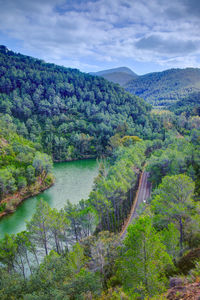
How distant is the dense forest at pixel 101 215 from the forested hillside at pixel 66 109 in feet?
2.23

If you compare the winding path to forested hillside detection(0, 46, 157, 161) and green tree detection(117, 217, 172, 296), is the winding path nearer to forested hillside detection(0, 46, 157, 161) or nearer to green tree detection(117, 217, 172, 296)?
green tree detection(117, 217, 172, 296)

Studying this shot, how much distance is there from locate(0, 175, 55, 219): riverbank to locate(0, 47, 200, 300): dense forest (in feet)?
3.62

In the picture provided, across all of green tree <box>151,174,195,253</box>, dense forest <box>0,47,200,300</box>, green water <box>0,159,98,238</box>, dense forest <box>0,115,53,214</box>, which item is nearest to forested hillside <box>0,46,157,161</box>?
dense forest <box>0,47,200,300</box>

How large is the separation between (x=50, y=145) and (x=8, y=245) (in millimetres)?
74226

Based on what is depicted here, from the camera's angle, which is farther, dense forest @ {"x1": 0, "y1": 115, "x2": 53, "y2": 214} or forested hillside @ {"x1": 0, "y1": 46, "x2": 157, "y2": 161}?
forested hillside @ {"x1": 0, "y1": 46, "x2": 157, "y2": 161}

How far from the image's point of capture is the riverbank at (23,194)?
44.5 metres

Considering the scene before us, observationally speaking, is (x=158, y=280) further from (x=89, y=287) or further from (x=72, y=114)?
(x=72, y=114)

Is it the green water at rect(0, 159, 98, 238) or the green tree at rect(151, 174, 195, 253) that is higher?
the green tree at rect(151, 174, 195, 253)

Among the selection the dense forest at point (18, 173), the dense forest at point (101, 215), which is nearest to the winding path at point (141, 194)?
the dense forest at point (101, 215)

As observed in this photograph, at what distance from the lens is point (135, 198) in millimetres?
45844

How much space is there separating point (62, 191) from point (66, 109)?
3083 inches

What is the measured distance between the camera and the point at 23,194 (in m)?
51.0

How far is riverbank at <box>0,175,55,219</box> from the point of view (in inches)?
1751

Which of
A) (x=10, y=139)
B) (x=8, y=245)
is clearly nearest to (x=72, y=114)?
(x=10, y=139)
